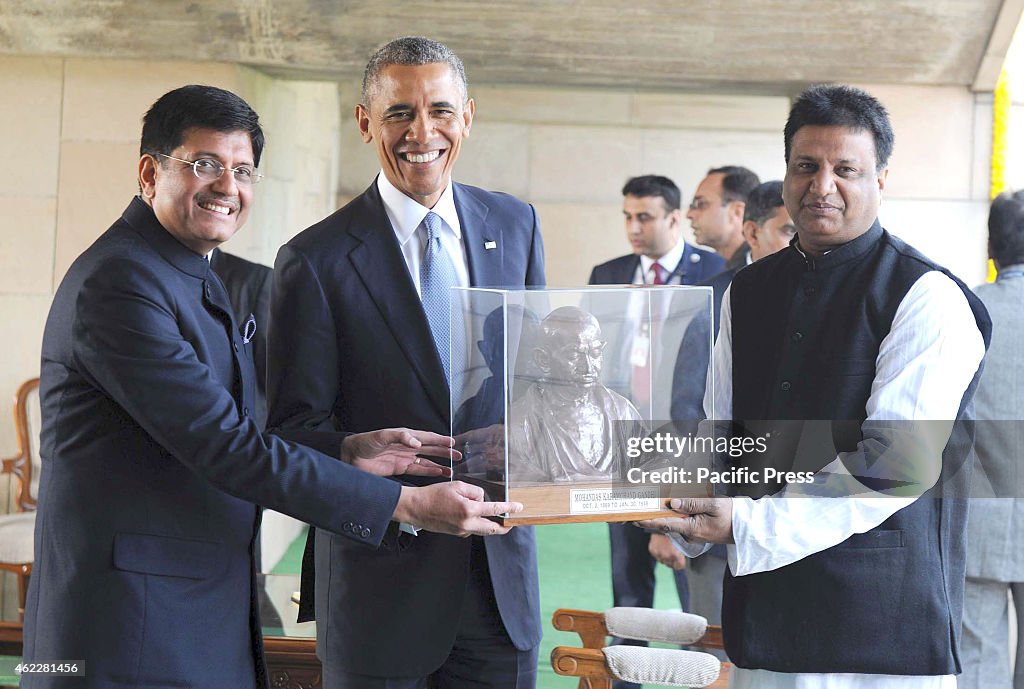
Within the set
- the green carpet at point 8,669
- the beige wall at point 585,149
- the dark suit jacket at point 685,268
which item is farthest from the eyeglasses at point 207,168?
the beige wall at point 585,149

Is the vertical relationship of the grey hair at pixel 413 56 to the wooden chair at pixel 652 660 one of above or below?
above

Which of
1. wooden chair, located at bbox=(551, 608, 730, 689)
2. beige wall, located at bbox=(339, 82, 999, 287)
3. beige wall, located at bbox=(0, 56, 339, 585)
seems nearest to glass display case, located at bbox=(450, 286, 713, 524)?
wooden chair, located at bbox=(551, 608, 730, 689)

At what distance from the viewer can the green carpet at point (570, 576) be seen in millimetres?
5395

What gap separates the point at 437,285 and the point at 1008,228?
2.17 metres

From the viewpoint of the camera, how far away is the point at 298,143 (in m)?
7.55

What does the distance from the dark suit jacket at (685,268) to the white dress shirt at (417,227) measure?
9.30 ft

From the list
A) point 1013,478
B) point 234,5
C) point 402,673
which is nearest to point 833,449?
point 402,673

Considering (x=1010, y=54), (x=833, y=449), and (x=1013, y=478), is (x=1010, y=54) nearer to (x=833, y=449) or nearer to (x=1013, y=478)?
A: (x=1013, y=478)

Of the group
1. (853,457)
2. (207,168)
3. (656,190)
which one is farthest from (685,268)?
(207,168)

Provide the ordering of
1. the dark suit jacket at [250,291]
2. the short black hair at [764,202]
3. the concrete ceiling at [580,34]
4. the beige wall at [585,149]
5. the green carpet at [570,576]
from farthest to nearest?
the beige wall at [585,149], the green carpet at [570,576], the concrete ceiling at [580,34], the dark suit jacket at [250,291], the short black hair at [764,202]

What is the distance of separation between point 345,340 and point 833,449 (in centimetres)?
98

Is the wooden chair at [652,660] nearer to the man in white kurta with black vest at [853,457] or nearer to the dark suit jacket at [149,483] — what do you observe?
the man in white kurta with black vest at [853,457]

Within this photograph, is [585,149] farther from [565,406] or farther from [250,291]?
[565,406]

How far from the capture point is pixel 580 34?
5.14 meters
